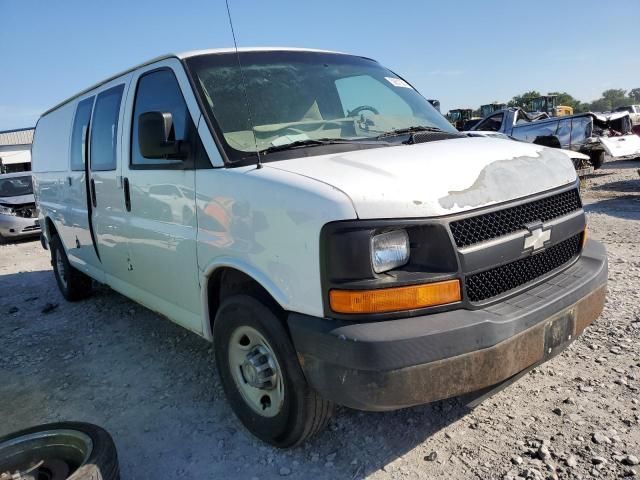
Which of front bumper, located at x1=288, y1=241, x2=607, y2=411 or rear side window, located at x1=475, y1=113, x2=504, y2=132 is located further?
rear side window, located at x1=475, y1=113, x2=504, y2=132

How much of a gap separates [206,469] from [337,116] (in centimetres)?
217

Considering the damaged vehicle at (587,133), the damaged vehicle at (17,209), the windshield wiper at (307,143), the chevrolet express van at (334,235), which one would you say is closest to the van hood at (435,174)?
the chevrolet express van at (334,235)


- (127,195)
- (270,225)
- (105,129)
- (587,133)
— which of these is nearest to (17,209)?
(105,129)

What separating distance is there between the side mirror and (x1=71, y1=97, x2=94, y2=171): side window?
6.70 feet

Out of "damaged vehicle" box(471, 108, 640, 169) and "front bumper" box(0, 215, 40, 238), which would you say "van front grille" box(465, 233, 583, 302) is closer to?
"damaged vehicle" box(471, 108, 640, 169)

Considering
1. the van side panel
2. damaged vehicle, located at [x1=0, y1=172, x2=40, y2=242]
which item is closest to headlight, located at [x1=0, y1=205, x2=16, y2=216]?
damaged vehicle, located at [x1=0, y1=172, x2=40, y2=242]

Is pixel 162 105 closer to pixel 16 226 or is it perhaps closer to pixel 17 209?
pixel 16 226

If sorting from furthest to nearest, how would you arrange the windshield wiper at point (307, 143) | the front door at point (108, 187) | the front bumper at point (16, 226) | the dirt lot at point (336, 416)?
the front bumper at point (16, 226), the front door at point (108, 187), the windshield wiper at point (307, 143), the dirt lot at point (336, 416)

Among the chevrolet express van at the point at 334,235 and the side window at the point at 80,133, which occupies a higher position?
the side window at the point at 80,133

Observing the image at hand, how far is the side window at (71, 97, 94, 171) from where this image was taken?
4723 millimetres

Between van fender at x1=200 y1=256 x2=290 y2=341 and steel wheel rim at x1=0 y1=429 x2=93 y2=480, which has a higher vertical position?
van fender at x1=200 y1=256 x2=290 y2=341

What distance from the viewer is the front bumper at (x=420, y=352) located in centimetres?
207

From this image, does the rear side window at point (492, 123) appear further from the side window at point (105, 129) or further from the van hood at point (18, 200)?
the side window at point (105, 129)

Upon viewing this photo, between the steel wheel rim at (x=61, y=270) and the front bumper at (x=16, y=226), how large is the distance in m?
6.25
